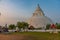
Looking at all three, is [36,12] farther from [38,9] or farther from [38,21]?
[38,21]

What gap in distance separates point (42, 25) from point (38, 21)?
3.15m

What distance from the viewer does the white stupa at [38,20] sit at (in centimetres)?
6669

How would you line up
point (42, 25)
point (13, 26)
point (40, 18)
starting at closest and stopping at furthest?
point (13, 26) → point (42, 25) → point (40, 18)

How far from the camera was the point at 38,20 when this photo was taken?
227ft

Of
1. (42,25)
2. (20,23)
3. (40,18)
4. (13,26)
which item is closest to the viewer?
(20,23)

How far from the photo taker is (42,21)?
226ft

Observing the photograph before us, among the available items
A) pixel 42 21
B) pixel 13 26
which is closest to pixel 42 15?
pixel 42 21

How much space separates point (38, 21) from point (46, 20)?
131 inches

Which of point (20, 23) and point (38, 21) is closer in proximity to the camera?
point (20, 23)

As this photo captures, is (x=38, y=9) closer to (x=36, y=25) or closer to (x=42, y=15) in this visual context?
(x=42, y=15)

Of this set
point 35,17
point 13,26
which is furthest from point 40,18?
point 13,26

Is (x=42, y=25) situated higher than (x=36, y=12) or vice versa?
(x=36, y=12)

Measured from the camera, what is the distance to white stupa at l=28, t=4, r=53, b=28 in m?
66.7

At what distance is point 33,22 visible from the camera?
68.5 m
